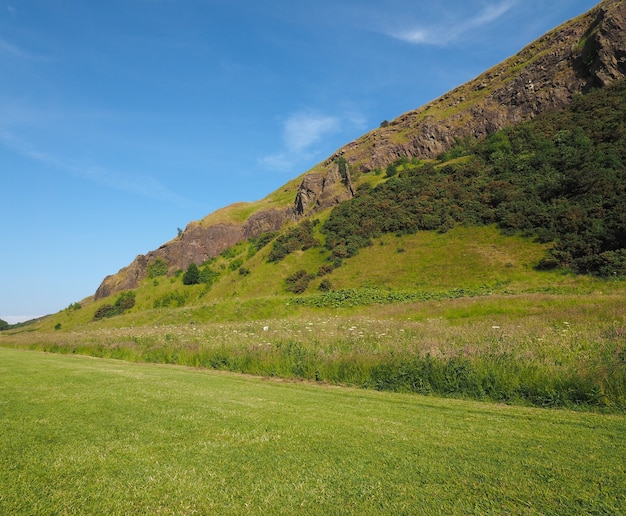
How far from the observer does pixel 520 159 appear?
5403 centimetres

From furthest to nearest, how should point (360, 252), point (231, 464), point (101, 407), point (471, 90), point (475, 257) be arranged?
point (471, 90), point (360, 252), point (475, 257), point (101, 407), point (231, 464)

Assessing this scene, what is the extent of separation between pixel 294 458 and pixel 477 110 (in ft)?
304

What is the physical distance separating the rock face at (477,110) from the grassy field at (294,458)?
68.7m

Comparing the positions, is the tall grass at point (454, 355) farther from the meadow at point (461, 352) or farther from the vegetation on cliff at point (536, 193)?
the vegetation on cliff at point (536, 193)

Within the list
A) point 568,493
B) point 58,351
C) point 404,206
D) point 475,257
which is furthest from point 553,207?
point 58,351

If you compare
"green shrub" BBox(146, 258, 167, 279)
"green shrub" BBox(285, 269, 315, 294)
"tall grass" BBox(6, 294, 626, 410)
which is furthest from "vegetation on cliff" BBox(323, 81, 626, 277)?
"green shrub" BBox(146, 258, 167, 279)

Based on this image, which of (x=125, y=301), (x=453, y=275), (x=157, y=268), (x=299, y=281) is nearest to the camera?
(x=453, y=275)

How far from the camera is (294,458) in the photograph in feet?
16.5

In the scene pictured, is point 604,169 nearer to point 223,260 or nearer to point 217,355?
point 217,355

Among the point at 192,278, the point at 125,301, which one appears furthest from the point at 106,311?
the point at 192,278

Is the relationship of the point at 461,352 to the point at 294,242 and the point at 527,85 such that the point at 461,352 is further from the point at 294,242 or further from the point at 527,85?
the point at 527,85

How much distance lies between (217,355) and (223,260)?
245 feet

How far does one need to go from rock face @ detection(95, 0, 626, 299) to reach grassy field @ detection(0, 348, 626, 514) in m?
68.7

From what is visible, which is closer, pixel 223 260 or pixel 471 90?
pixel 223 260
